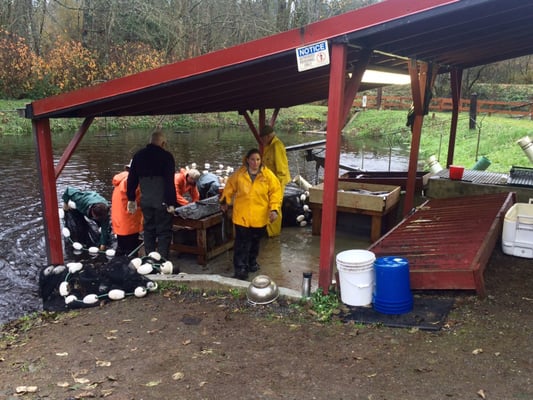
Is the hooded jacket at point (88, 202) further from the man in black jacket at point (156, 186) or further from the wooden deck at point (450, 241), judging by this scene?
the wooden deck at point (450, 241)

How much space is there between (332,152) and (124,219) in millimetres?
3560

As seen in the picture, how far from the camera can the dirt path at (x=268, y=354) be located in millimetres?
3383

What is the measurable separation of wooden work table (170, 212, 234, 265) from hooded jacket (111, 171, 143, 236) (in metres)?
0.63

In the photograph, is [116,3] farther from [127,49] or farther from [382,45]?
[382,45]

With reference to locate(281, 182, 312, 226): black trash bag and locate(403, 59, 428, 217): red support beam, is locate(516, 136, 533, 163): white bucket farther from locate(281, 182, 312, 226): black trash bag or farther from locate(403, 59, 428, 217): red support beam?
locate(281, 182, 312, 226): black trash bag

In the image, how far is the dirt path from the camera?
3383mm

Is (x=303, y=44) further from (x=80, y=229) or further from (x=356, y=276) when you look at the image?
(x=80, y=229)

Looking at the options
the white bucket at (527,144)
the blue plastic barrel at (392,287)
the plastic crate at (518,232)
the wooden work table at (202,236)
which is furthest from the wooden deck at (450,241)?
the wooden work table at (202,236)

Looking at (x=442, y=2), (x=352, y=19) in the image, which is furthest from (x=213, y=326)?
(x=442, y=2)

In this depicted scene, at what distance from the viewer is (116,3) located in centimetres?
2780

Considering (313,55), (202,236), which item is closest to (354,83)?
(313,55)

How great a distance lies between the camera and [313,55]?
4281 millimetres

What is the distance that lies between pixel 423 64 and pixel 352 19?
138 inches

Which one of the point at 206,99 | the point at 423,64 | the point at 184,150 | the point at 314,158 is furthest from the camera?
the point at 184,150
